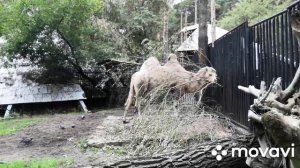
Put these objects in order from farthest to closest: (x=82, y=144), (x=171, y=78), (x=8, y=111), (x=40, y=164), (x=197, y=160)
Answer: (x=8, y=111) < (x=171, y=78) < (x=82, y=144) < (x=40, y=164) < (x=197, y=160)

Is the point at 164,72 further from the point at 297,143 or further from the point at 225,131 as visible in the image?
the point at 297,143

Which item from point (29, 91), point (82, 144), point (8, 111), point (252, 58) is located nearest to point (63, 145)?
point (82, 144)

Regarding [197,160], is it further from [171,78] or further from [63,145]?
[171,78]

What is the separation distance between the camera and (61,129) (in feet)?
27.9

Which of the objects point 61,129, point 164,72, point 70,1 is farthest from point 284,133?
point 70,1

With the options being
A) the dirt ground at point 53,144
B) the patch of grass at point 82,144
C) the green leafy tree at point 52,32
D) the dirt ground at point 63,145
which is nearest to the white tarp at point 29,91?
the green leafy tree at point 52,32

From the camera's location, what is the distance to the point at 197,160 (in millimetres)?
3893

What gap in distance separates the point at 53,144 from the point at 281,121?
17.7ft

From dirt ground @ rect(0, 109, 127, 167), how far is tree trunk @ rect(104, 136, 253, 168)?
140cm

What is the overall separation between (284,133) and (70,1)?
35.1 feet

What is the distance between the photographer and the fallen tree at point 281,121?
2422 millimetres

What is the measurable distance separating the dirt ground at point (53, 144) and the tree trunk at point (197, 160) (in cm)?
140

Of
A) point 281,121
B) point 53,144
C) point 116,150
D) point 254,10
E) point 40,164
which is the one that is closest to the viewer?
point 281,121

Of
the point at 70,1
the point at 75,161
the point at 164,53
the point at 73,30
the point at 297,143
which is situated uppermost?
the point at 70,1
